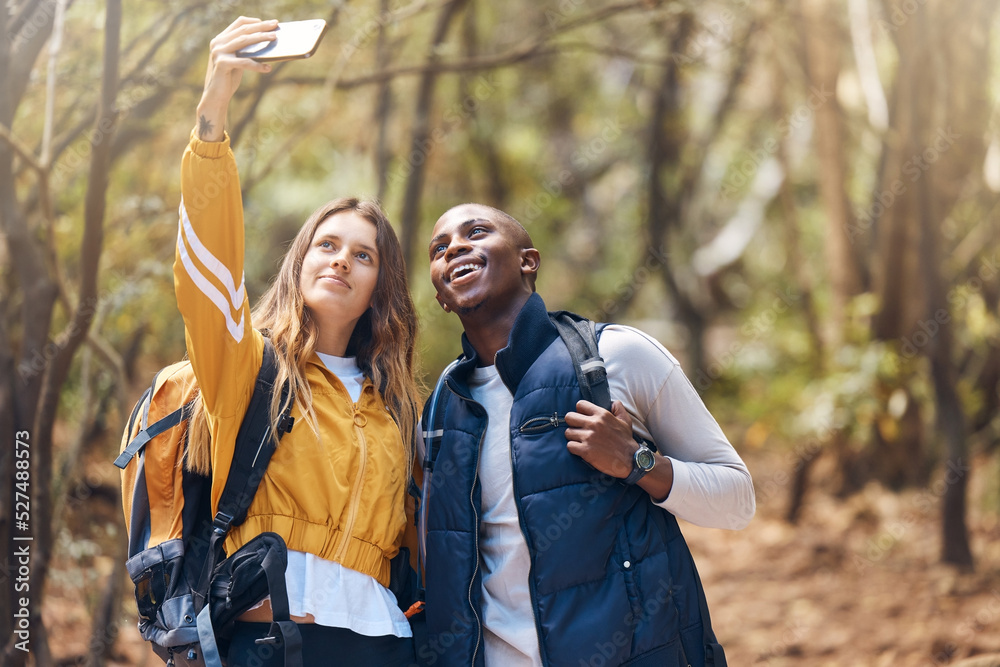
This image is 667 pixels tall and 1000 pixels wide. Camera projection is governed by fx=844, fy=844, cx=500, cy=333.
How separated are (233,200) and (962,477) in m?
5.75

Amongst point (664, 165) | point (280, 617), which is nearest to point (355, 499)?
point (280, 617)

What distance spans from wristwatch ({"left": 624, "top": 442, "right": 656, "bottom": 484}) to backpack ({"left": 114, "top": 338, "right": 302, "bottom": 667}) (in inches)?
37.5

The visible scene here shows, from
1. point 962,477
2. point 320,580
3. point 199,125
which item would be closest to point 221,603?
point 320,580

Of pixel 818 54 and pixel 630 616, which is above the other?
pixel 818 54

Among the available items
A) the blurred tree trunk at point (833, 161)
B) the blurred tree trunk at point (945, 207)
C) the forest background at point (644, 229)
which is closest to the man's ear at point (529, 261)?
the forest background at point (644, 229)

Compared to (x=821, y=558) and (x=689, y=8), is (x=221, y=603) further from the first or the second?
(x=821, y=558)

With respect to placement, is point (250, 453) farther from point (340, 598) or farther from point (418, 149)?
point (418, 149)

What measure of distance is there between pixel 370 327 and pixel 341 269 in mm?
263

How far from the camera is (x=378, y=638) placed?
2348 mm

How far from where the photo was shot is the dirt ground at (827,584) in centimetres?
506

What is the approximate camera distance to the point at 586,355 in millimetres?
2484

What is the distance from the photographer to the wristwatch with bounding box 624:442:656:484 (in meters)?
2.30

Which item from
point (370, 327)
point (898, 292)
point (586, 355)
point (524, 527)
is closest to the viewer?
point (524, 527)

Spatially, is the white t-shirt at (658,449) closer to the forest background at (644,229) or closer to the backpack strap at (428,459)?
the backpack strap at (428,459)
